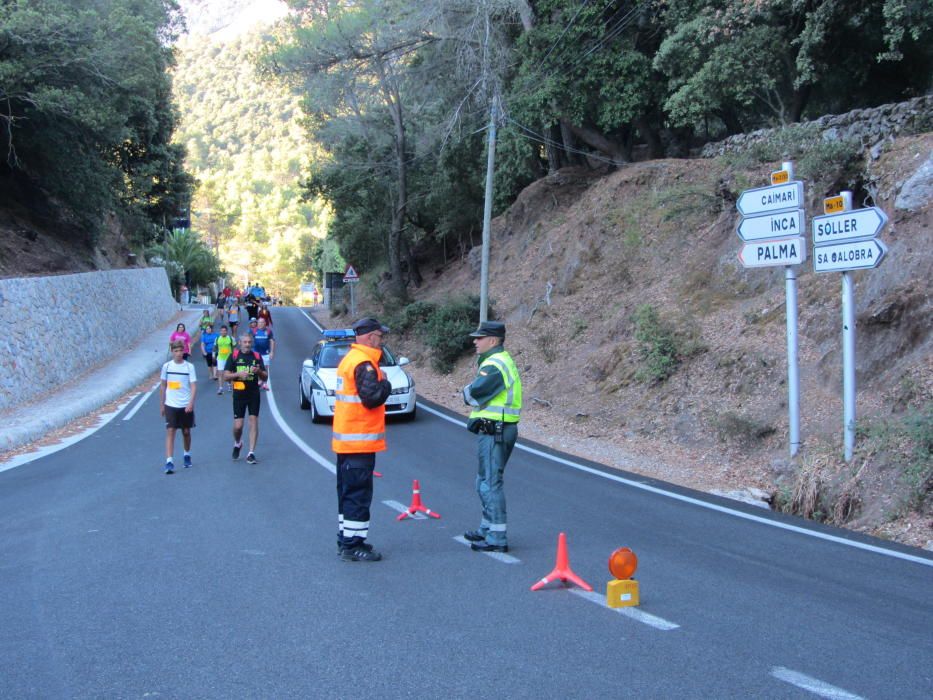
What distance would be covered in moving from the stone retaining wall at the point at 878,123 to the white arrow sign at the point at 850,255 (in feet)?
21.9

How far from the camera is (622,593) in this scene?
5340 mm

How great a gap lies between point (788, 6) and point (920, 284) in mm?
10115

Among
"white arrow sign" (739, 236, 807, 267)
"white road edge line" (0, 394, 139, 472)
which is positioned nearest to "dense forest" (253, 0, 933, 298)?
"white arrow sign" (739, 236, 807, 267)

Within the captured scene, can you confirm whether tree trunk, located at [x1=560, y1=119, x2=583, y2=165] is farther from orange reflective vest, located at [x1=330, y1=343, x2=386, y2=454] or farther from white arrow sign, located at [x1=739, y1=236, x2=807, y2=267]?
orange reflective vest, located at [x1=330, y1=343, x2=386, y2=454]

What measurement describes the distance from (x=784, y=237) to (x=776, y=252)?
0.21 m

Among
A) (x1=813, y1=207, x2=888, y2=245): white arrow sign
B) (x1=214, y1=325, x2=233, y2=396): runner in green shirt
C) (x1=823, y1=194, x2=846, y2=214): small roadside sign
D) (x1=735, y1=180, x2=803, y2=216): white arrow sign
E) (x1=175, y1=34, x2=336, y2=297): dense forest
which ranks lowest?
(x1=214, y1=325, x2=233, y2=396): runner in green shirt

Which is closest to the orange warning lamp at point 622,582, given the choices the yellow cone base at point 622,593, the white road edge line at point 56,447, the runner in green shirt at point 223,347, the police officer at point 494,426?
the yellow cone base at point 622,593

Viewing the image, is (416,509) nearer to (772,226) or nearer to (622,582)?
(622,582)

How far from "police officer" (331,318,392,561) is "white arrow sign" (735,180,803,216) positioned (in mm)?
6230

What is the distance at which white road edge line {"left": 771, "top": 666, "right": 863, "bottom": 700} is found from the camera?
4088 millimetres

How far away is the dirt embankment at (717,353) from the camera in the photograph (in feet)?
29.8

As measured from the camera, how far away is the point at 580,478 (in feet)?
34.9

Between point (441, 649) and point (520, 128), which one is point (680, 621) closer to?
point (441, 649)

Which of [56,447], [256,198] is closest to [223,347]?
[56,447]
